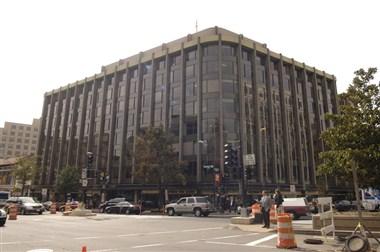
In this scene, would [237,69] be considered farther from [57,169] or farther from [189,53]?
[57,169]

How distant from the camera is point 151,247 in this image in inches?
439

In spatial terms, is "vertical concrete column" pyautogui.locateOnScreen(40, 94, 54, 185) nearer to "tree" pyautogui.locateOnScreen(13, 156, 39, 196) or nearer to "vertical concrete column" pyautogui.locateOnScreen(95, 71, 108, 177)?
"tree" pyautogui.locateOnScreen(13, 156, 39, 196)

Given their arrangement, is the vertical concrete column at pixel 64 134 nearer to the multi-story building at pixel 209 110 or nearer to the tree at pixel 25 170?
the multi-story building at pixel 209 110

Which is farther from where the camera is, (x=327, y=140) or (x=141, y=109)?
(x=141, y=109)

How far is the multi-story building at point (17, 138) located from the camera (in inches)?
5556

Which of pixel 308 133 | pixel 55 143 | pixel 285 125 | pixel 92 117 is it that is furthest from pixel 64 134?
pixel 308 133

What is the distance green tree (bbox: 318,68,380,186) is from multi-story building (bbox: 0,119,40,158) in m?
140

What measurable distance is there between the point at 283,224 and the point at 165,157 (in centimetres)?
3241

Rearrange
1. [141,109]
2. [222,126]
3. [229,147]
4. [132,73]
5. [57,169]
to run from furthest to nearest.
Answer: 1. [57,169]
2. [132,73]
3. [141,109]
4. [222,126]
5. [229,147]

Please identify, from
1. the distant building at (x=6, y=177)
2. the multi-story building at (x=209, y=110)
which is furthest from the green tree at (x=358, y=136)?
the distant building at (x=6, y=177)

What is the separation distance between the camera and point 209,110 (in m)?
49.4

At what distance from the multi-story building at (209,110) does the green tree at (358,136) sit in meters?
27.5

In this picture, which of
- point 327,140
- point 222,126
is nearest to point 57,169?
point 222,126

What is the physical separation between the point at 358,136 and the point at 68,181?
169 feet
